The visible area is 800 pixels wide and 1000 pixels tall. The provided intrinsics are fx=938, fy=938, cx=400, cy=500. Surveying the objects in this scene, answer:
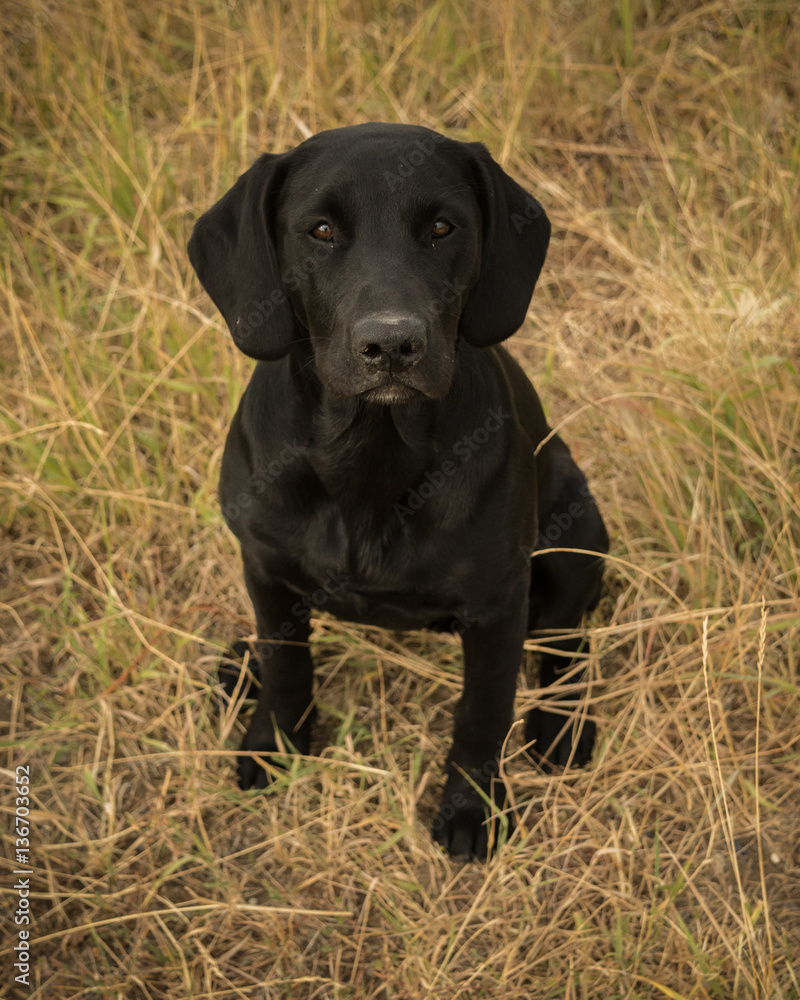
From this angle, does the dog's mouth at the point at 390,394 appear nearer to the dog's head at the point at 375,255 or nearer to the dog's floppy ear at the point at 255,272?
the dog's head at the point at 375,255

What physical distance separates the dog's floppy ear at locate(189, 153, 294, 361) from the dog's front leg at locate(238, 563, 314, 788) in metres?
0.60

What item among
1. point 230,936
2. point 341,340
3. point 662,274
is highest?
point 341,340

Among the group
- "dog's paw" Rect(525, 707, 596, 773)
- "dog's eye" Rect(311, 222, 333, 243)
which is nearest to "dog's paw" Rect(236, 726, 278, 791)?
"dog's paw" Rect(525, 707, 596, 773)

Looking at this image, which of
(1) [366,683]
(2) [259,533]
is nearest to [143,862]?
(1) [366,683]

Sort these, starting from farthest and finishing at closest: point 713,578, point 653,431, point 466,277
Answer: point 653,431 → point 713,578 → point 466,277

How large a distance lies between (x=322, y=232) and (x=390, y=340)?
0.35 metres

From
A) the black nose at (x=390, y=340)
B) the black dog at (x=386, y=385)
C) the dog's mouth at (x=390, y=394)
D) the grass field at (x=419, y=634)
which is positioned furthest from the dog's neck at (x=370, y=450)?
the grass field at (x=419, y=634)

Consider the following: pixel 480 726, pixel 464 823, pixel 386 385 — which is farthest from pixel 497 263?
pixel 464 823

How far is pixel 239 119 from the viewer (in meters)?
3.62

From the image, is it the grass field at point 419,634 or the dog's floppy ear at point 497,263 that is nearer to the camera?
the dog's floppy ear at point 497,263

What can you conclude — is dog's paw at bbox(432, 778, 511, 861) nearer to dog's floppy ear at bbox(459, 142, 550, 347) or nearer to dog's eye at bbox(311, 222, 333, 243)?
dog's floppy ear at bbox(459, 142, 550, 347)

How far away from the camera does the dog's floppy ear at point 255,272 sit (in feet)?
6.32

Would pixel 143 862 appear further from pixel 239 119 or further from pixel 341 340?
pixel 239 119

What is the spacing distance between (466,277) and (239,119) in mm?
2115
